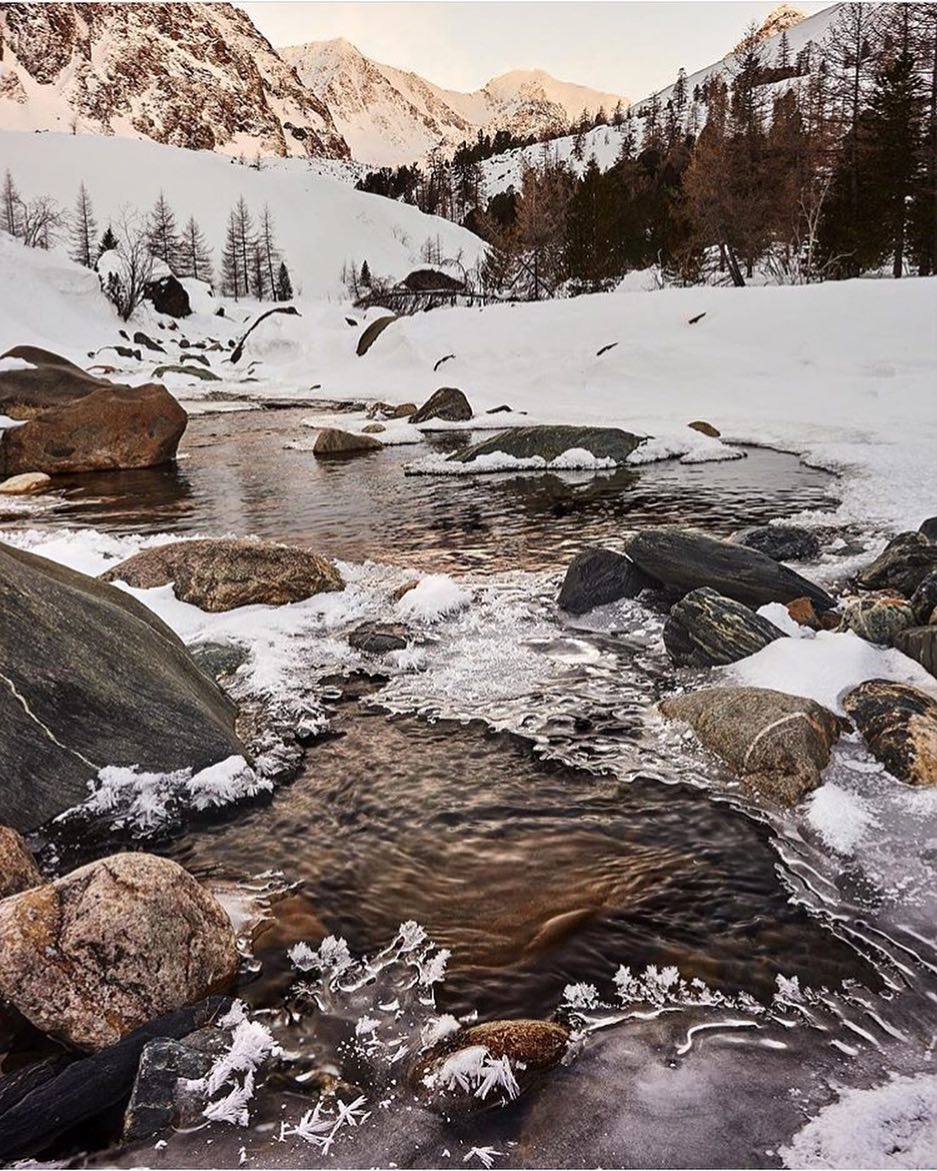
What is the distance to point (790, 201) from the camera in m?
33.4

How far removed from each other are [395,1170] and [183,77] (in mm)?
209014

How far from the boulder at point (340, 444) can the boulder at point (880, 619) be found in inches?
451

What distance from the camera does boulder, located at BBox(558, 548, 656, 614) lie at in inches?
257

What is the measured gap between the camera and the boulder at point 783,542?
753 cm

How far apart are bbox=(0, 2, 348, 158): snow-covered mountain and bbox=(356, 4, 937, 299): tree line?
137320 mm

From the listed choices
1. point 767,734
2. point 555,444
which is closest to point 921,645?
point 767,734

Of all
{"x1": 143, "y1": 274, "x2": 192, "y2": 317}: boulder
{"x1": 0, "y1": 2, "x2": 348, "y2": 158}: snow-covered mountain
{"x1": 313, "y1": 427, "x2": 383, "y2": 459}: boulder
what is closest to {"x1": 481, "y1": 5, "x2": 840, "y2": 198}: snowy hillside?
{"x1": 143, "y1": 274, "x2": 192, "y2": 317}: boulder

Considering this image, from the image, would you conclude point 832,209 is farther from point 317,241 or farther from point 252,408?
point 317,241

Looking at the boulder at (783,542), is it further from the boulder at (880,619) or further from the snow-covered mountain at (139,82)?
the snow-covered mountain at (139,82)

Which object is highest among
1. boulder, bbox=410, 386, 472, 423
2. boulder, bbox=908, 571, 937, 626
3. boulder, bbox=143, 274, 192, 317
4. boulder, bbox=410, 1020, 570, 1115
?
boulder, bbox=143, 274, 192, 317

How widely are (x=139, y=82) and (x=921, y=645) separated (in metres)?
202

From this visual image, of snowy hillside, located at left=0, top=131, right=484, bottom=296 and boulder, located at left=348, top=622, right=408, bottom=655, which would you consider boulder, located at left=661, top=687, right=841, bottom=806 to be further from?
snowy hillside, located at left=0, top=131, right=484, bottom=296

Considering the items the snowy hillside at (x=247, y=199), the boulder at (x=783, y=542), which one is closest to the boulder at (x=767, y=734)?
the boulder at (x=783, y=542)

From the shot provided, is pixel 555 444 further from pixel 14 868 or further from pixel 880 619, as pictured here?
pixel 14 868
